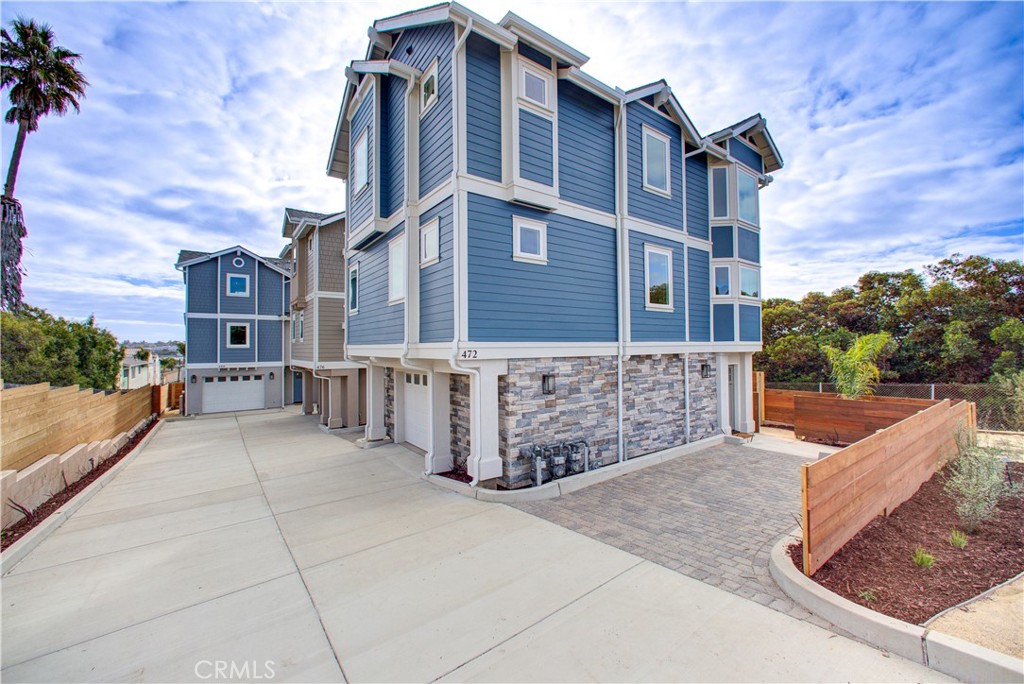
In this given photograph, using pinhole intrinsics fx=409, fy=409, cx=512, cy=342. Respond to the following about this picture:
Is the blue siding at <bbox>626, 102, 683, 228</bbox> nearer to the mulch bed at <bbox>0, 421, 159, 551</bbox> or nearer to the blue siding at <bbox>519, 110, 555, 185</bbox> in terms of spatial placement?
the blue siding at <bbox>519, 110, 555, 185</bbox>

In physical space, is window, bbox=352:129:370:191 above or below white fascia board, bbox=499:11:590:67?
below

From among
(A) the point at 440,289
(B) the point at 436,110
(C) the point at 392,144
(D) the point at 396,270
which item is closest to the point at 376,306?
(D) the point at 396,270

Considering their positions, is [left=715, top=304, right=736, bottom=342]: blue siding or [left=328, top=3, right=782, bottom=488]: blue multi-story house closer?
[left=328, top=3, right=782, bottom=488]: blue multi-story house

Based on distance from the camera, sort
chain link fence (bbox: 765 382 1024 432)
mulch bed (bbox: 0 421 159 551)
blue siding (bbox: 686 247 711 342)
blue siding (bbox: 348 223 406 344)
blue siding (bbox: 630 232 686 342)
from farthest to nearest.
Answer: chain link fence (bbox: 765 382 1024 432)
blue siding (bbox: 686 247 711 342)
blue siding (bbox: 630 232 686 342)
blue siding (bbox: 348 223 406 344)
mulch bed (bbox: 0 421 159 551)

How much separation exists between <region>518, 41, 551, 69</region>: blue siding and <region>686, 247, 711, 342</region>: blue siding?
5488mm

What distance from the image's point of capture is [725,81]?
29.3 feet

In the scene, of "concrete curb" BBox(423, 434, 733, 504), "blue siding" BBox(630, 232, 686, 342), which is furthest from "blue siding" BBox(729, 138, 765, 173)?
"concrete curb" BBox(423, 434, 733, 504)

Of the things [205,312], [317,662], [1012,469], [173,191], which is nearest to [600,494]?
[317,662]

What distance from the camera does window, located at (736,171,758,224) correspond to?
1089 centimetres

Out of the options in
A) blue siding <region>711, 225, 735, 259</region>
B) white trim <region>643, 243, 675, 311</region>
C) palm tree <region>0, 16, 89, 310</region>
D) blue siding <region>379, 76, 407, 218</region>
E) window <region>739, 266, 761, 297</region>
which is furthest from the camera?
palm tree <region>0, 16, 89, 310</region>

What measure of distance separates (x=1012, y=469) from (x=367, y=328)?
12.8 metres

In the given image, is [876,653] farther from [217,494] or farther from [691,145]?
[691,145]

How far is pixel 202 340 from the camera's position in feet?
60.7

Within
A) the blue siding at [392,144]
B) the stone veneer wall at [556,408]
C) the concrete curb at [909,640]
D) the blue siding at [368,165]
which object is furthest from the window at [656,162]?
the concrete curb at [909,640]
